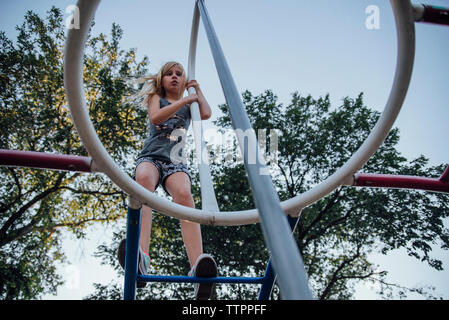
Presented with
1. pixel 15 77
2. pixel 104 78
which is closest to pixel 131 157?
pixel 104 78

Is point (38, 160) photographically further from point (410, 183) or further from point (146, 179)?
point (410, 183)

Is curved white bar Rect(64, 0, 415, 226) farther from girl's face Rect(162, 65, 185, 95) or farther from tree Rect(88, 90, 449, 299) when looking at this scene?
tree Rect(88, 90, 449, 299)

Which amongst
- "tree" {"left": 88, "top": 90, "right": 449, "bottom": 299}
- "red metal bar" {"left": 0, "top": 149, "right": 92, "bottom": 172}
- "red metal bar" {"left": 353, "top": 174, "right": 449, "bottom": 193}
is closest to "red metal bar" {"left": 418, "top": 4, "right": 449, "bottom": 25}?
"red metal bar" {"left": 353, "top": 174, "right": 449, "bottom": 193}

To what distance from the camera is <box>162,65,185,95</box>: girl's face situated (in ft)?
8.45

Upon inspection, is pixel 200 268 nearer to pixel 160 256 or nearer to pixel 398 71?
pixel 398 71

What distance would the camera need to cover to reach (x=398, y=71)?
4.10 feet

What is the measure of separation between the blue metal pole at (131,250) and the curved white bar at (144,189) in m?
0.09

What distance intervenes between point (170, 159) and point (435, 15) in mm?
1610

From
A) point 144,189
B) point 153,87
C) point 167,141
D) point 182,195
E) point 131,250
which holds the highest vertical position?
point 153,87

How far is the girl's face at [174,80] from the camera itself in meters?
2.57

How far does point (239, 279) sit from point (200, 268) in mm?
287

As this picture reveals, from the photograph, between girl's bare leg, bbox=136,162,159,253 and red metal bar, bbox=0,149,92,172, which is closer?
red metal bar, bbox=0,149,92,172

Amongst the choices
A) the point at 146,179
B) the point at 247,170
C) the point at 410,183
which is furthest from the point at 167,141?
the point at 410,183

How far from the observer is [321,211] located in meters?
8.90
